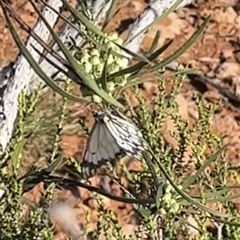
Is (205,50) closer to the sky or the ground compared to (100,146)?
closer to the sky

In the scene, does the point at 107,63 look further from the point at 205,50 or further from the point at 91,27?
the point at 205,50

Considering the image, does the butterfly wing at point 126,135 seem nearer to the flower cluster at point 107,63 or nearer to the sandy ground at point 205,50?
the flower cluster at point 107,63

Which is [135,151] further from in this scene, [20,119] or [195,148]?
[195,148]

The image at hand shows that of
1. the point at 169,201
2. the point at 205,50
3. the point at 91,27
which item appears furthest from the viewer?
the point at 205,50

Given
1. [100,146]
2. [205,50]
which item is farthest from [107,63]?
[205,50]

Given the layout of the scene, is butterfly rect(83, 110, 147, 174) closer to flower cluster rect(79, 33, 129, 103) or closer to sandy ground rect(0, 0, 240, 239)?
flower cluster rect(79, 33, 129, 103)

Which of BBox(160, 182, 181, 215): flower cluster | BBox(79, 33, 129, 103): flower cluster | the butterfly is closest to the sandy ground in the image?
BBox(160, 182, 181, 215): flower cluster

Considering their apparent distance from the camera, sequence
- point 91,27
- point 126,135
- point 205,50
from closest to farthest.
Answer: point 91,27 < point 126,135 < point 205,50
